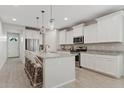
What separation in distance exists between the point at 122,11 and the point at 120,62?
183 centimetres

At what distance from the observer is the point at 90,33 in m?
4.83

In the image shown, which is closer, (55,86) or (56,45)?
(55,86)

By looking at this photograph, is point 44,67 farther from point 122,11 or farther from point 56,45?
point 56,45

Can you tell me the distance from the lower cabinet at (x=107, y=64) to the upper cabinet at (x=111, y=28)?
2.30 ft

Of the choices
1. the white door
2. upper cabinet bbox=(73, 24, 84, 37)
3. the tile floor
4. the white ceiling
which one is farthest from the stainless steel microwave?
the white door

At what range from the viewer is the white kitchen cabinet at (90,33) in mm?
4543

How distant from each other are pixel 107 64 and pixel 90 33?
1.82 m

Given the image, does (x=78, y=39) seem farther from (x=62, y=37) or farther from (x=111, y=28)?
(x=111, y=28)

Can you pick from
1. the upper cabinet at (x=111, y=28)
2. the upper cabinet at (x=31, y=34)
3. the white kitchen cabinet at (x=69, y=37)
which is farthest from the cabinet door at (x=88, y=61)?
the upper cabinet at (x=31, y=34)

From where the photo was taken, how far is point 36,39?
23.1ft

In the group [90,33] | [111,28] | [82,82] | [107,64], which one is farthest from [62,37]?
[82,82]

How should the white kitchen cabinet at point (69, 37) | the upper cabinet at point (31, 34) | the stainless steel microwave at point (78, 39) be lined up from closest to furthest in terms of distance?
the stainless steel microwave at point (78, 39) < the white kitchen cabinet at point (69, 37) < the upper cabinet at point (31, 34)

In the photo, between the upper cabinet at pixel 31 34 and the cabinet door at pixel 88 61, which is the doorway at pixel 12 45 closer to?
the upper cabinet at pixel 31 34
